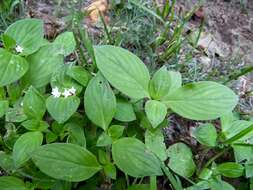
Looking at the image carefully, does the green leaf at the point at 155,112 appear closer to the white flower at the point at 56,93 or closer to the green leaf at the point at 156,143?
the green leaf at the point at 156,143

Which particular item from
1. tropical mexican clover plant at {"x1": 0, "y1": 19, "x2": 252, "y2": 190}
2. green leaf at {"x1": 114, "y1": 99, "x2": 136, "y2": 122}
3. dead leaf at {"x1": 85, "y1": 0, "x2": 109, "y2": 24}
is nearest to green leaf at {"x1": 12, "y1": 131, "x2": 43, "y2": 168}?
tropical mexican clover plant at {"x1": 0, "y1": 19, "x2": 252, "y2": 190}

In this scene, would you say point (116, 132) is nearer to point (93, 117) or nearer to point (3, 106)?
point (93, 117)

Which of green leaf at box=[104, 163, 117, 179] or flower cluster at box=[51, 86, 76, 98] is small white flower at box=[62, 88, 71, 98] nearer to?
flower cluster at box=[51, 86, 76, 98]

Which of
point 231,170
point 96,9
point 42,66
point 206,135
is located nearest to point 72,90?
point 42,66

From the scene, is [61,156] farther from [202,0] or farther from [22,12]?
[202,0]

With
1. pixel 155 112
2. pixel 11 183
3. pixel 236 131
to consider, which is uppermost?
pixel 155 112

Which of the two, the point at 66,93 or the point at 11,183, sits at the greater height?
the point at 66,93

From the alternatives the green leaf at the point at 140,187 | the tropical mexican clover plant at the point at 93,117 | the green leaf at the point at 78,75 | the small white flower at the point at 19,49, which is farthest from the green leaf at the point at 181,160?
the small white flower at the point at 19,49
